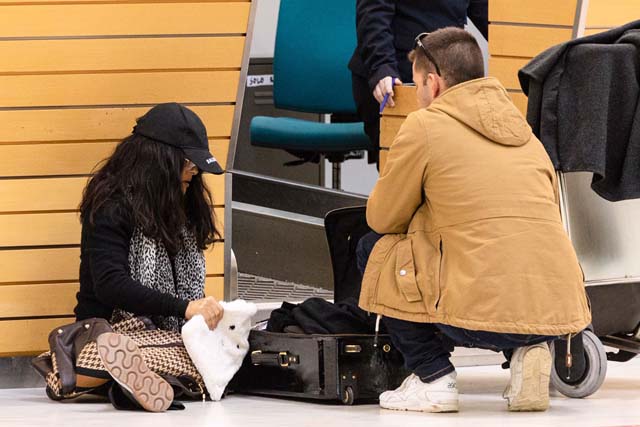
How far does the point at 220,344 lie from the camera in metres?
3.66

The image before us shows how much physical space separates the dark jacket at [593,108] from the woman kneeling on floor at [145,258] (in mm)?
932

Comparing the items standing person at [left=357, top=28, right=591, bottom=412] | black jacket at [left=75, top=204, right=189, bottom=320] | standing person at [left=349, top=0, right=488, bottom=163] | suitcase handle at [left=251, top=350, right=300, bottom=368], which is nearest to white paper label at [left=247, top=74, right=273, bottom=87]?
standing person at [left=349, top=0, right=488, bottom=163]

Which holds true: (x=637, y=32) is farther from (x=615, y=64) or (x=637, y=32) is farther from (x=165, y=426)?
(x=165, y=426)

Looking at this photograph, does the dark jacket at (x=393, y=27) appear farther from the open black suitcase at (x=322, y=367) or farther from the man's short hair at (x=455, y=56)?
the open black suitcase at (x=322, y=367)

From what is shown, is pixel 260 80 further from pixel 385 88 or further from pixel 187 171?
pixel 187 171

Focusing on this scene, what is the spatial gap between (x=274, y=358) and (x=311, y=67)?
98.9 inches

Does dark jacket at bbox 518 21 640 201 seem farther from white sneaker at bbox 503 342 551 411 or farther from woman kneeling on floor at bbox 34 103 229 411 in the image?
woman kneeling on floor at bbox 34 103 229 411

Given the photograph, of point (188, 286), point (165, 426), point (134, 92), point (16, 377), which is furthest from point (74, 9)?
point (165, 426)

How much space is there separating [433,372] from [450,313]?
20 cm

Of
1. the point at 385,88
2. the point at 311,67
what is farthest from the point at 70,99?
the point at 311,67

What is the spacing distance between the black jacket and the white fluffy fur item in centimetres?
9

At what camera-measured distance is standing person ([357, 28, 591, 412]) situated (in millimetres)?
3250

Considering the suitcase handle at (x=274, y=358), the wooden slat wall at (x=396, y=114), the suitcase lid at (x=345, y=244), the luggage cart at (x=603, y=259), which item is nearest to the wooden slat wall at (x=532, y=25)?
the wooden slat wall at (x=396, y=114)

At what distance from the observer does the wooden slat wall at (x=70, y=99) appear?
397 cm
